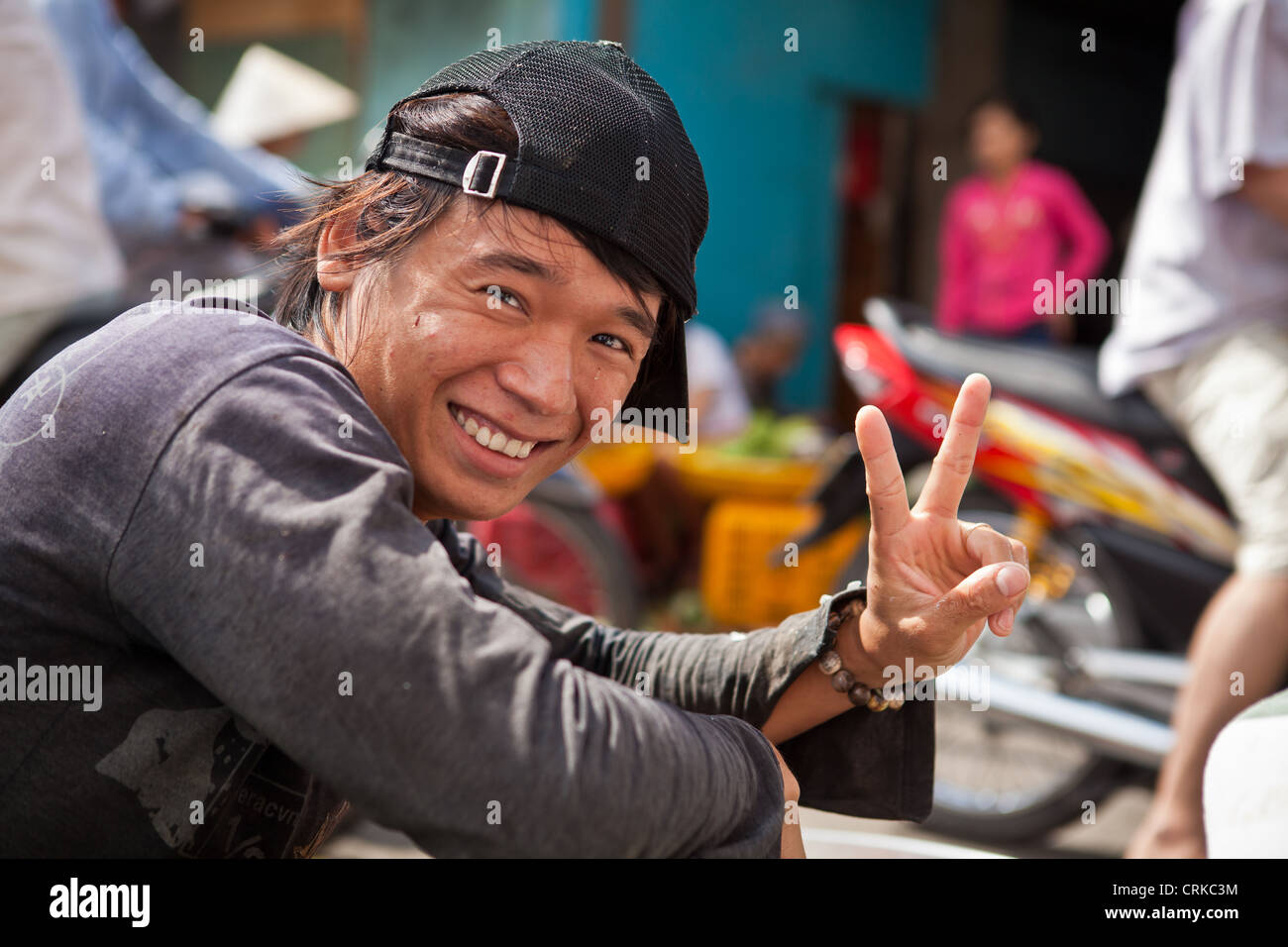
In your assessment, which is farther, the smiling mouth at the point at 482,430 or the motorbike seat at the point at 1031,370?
the motorbike seat at the point at 1031,370

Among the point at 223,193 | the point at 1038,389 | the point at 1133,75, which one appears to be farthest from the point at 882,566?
the point at 1133,75

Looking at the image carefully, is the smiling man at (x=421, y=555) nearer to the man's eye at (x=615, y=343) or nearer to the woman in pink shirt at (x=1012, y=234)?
the man's eye at (x=615, y=343)

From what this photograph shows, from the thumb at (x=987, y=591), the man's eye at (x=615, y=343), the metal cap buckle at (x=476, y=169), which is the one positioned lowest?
the thumb at (x=987, y=591)

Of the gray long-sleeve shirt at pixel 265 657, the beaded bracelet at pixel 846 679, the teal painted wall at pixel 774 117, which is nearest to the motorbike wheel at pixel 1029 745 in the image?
the beaded bracelet at pixel 846 679

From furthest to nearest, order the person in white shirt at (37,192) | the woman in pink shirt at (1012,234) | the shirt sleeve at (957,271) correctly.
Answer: the shirt sleeve at (957,271) → the woman in pink shirt at (1012,234) → the person in white shirt at (37,192)

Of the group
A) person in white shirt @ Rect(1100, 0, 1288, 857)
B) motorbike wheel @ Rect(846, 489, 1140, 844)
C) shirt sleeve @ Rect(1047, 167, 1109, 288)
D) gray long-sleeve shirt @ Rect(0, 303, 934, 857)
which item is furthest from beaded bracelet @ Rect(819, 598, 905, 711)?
shirt sleeve @ Rect(1047, 167, 1109, 288)

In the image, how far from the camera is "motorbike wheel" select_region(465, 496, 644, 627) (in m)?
4.32

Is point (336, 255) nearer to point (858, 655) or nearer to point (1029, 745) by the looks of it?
point (858, 655)

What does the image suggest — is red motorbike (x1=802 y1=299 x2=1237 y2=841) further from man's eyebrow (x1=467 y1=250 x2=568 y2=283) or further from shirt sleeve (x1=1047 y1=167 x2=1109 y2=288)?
shirt sleeve (x1=1047 y1=167 x2=1109 y2=288)

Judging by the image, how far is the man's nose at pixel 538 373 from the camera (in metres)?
1.18

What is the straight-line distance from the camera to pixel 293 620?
875mm

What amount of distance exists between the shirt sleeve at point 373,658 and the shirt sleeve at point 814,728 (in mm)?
439

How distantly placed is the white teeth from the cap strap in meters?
0.21

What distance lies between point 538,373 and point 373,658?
0.39 meters
